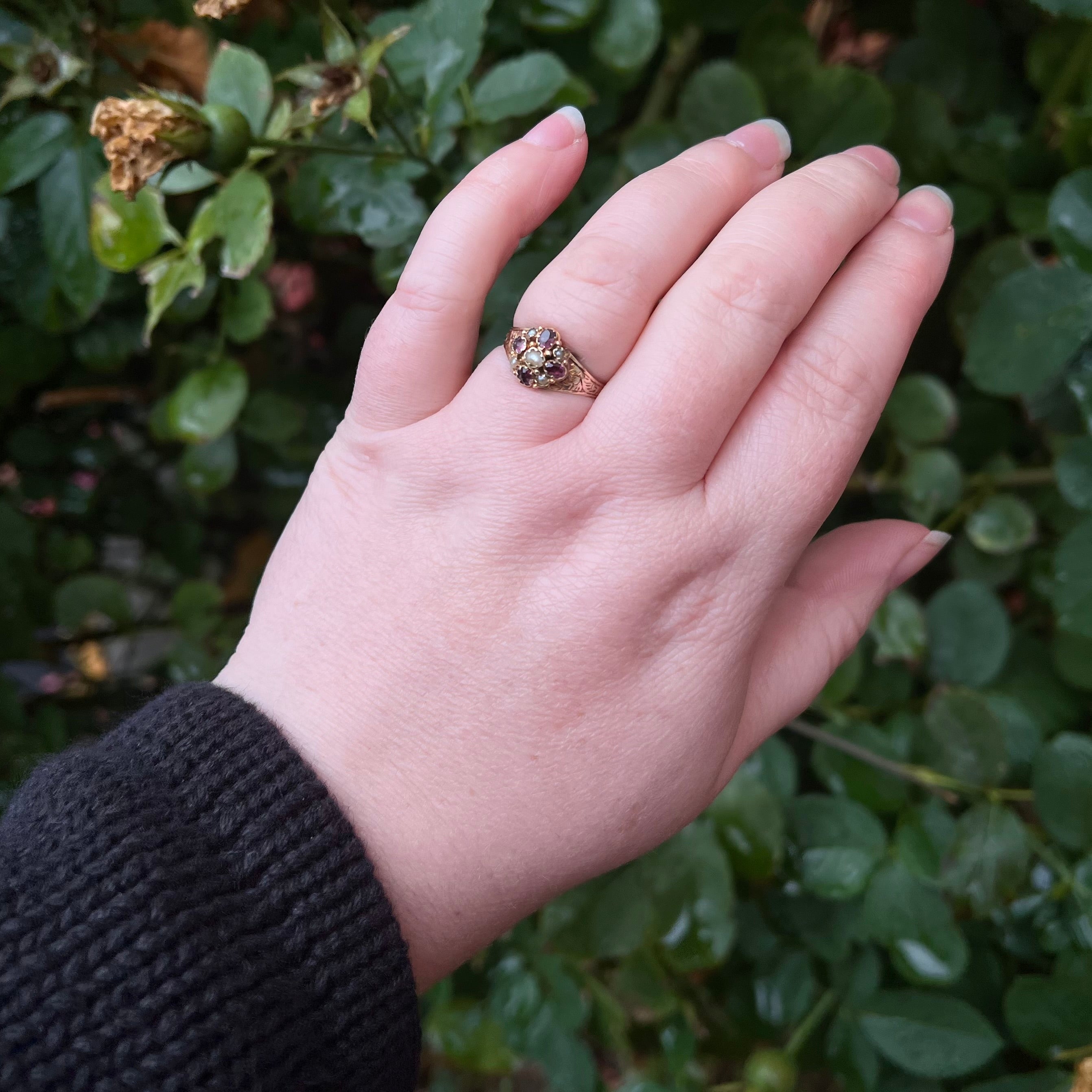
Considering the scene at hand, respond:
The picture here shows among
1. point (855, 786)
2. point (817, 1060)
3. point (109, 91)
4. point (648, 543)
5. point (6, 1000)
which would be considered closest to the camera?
point (6, 1000)

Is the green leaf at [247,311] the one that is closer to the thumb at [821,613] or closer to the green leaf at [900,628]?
the thumb at [821,613]

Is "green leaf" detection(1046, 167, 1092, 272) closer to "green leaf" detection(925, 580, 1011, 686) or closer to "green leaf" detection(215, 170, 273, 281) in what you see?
"green leaf" detection(925, 580, 1011, 686)

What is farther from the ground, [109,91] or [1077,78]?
[1077,78]

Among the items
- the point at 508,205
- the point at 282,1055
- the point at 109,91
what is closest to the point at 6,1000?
the point at 282,1055

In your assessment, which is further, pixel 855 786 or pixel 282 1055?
pixel 855 786

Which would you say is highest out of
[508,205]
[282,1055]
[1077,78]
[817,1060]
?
[1077,78]

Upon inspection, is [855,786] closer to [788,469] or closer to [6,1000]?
[788,469]

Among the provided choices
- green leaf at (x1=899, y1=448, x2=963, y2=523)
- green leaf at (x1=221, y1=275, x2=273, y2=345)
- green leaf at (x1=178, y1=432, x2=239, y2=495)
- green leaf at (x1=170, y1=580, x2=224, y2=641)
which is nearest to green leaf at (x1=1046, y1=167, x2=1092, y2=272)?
green leaf at (x1=899, y1=448, x2=963, y2=523)
